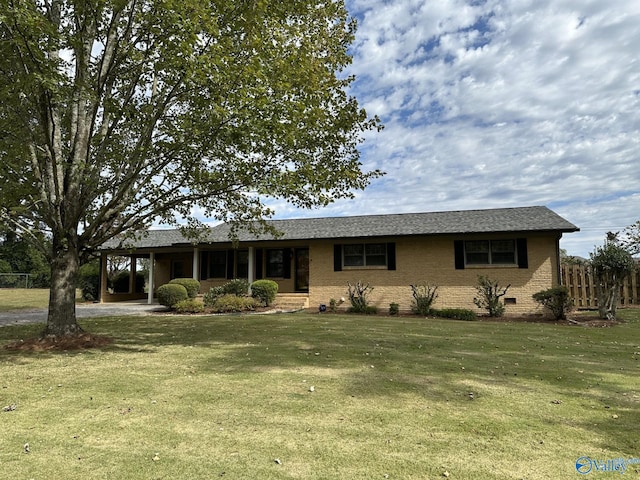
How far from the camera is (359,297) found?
56.0 ft

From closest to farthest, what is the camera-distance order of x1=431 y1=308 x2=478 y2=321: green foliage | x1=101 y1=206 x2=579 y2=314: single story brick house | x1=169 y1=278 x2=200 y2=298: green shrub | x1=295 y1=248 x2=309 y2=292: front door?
x1=431 y1=308 x2=478 y2=321: green foliage → x1=101 y1=206 x2=579 y2=314: single story brick house → x1=169 y1=278 x2=200 y2=298: green shrub → x1=295 y1=248 x2=309 y2=292: front door

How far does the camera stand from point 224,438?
3738 mm

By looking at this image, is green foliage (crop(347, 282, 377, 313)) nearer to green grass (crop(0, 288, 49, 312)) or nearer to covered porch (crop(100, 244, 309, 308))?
covered porch (crop(100, 244, 309, 308))

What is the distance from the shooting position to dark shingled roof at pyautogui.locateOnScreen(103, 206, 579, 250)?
16141mm

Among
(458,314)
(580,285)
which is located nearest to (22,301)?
(458,314)

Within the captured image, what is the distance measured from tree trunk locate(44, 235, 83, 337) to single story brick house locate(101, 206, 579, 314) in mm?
5300

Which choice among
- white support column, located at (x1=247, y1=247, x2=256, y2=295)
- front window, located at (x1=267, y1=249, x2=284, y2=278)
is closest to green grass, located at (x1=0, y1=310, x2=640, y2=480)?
white support column, located at (x1=247, y1=247, x2=256, y2=295)

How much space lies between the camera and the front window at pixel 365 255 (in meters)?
18.0

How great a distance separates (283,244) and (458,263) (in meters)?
7.95

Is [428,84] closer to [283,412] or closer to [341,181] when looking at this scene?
[341,181]

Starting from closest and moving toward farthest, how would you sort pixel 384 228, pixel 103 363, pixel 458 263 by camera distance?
1. pixel 103 363
2. pixel 458 263
3. pixel 384 228

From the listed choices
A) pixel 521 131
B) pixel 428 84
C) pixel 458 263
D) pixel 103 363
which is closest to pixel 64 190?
pixel 103 363

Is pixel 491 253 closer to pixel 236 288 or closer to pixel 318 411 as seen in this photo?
pixel 236 288

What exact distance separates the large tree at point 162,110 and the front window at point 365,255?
803 cm
